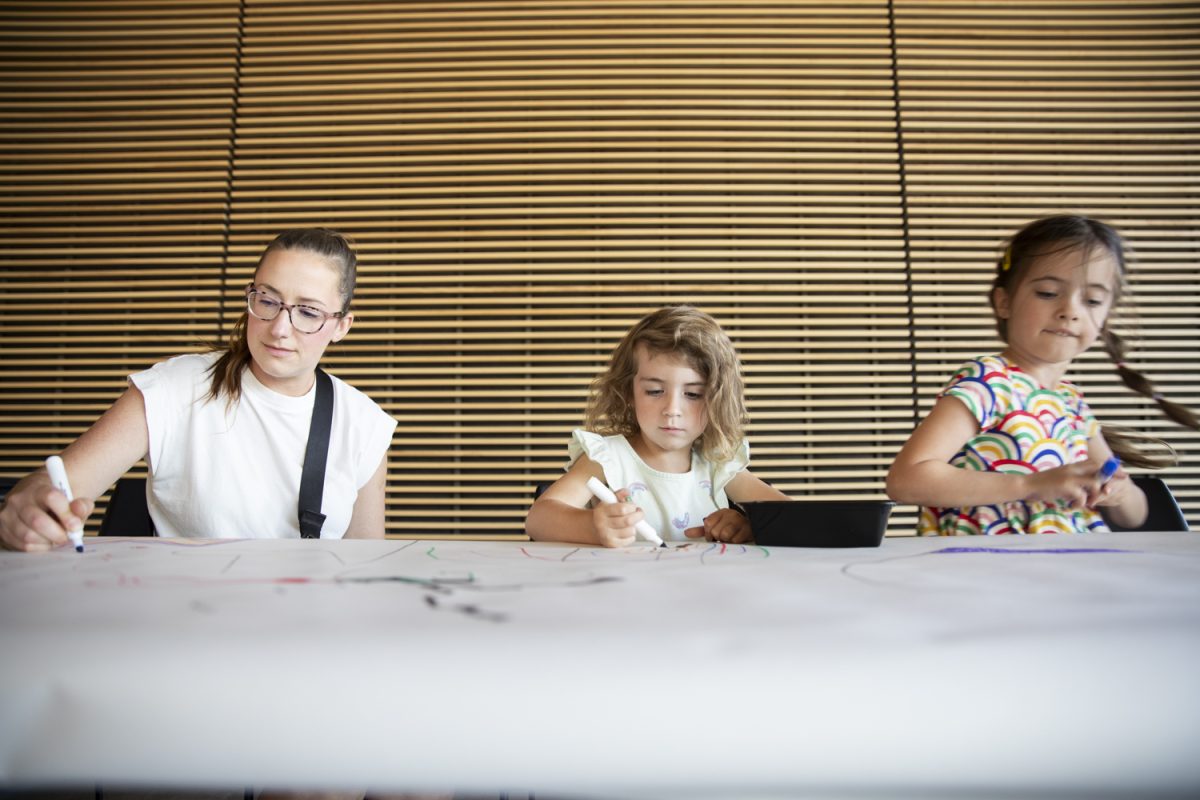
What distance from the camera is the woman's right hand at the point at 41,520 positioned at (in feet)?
3.04

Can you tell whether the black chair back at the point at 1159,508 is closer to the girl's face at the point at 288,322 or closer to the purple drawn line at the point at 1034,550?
the purple drawn line at the point at 1034,550

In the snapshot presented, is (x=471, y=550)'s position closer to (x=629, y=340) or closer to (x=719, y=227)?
(x=629, y=340)

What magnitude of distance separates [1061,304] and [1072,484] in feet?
1.76

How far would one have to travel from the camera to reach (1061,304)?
5.27ft

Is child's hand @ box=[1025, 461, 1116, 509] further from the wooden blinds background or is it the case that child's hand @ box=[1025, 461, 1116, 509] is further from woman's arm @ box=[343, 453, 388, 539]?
the wooden blinds background

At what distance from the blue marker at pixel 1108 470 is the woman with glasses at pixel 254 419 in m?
1.49

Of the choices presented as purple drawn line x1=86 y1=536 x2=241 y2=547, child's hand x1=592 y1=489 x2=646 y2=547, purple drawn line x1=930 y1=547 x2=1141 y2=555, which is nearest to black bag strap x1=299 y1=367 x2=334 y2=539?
purple drawn line x1=86 y1=536 x2=241 y2=547

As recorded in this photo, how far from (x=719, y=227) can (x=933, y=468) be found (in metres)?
1.97

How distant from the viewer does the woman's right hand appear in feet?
3.04

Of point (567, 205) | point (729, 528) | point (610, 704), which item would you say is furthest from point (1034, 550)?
point (567, 205)

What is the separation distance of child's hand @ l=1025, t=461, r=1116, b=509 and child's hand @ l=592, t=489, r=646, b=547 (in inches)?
30.8

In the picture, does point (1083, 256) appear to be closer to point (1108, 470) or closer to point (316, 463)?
point (1108, 470)

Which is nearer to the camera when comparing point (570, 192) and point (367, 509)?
point (367, 509)

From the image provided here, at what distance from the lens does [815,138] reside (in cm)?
323
